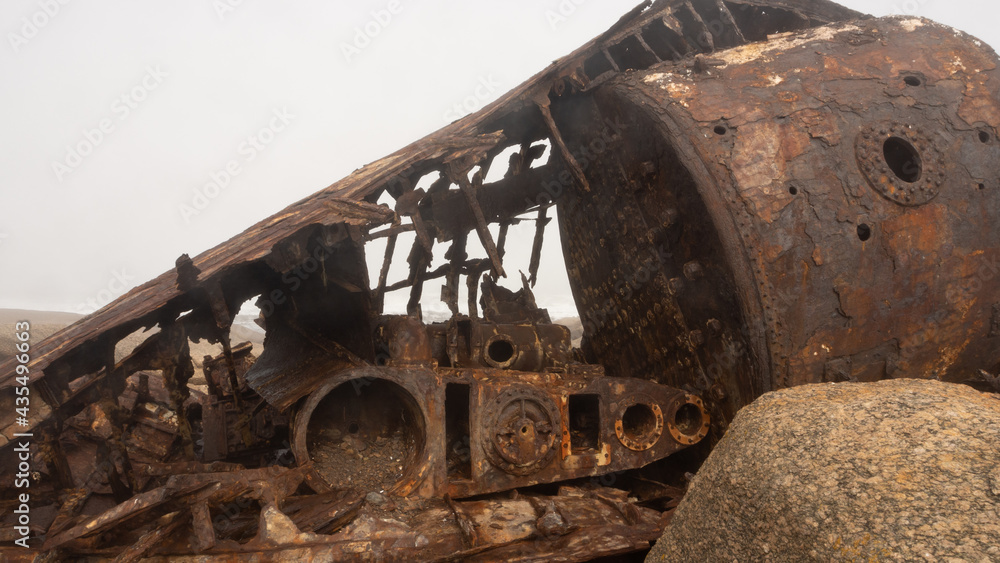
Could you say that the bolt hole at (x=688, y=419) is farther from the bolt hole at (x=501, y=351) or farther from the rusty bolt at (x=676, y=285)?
the bolt hole at (x=501, y=351)

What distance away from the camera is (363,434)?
15.8 feet

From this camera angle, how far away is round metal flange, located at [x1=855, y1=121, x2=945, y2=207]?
4.30 metres

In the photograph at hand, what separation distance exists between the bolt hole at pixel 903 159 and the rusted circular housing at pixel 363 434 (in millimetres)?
4193

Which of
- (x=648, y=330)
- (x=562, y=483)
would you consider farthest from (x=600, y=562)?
(x=648, y=330)

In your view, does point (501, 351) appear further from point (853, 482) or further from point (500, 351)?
point (853, 482)

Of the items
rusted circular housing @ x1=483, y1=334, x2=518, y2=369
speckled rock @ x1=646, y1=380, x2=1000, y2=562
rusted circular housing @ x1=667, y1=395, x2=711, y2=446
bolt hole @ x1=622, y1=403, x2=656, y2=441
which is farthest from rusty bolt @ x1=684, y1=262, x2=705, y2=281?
rusted circular housing @ x1=483, y1=334, x2=518, y2=369

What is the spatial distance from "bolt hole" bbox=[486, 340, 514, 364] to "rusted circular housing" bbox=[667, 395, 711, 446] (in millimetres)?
1508

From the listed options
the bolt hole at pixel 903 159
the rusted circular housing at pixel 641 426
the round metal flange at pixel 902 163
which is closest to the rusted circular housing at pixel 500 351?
the rusted circular housing at pixel 641 426

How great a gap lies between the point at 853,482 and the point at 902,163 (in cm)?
351

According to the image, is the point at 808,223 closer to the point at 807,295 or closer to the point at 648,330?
the point at 807,295

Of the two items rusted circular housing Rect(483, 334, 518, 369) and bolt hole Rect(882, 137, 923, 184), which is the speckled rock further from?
rusted circular housing Rect(483, 334, 518, 369)

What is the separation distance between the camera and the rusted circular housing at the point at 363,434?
4148 millimetres

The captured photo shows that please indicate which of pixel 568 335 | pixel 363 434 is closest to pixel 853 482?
pixel 568 335

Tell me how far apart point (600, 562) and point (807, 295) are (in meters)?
2.33
